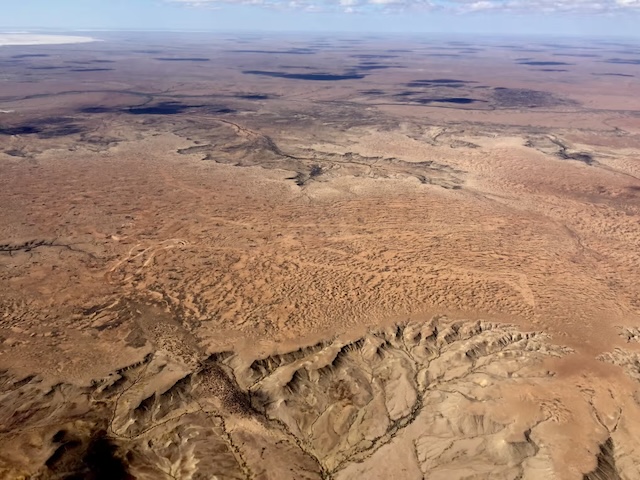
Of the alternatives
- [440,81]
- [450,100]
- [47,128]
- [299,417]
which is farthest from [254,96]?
[299,417]

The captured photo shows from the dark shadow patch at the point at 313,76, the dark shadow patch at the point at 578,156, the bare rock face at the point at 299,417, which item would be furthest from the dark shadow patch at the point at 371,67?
the bare rock face at the point at 299,417

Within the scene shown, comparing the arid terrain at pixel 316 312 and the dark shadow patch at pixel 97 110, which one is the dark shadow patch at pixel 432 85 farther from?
the dark shadow patch at pixel 97 110

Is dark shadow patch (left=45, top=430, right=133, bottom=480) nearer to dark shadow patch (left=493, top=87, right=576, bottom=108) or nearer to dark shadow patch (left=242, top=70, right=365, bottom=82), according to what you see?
dark shadow patch (left=493, top=87, right=576, bottom=108)

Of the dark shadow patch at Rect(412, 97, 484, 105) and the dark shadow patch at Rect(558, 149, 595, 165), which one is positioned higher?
the dark shadow patch at Rect(412, 97, 484, 105)

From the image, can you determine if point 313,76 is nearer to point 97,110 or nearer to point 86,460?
point 97,110

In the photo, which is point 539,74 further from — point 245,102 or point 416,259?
point 416,259

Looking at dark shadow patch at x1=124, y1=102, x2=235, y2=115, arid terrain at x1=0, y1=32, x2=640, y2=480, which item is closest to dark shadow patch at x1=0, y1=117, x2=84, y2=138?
arid terrain at x1=0, y1=32, x2=640, y2=480
